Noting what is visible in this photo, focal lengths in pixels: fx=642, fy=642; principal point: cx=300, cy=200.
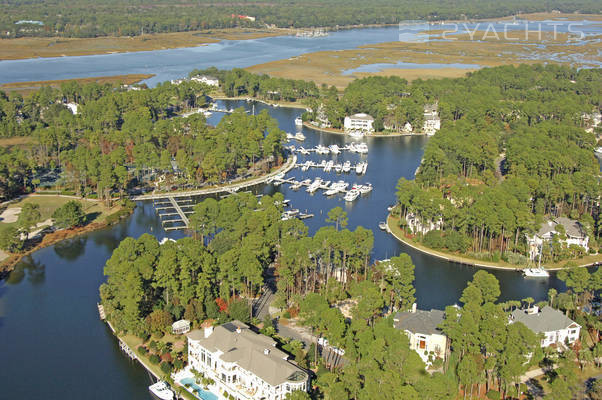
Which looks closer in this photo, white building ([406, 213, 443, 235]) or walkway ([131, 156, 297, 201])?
white building ([406, 213, 443, 235])

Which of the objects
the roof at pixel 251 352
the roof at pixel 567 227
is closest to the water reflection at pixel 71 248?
the roof at pixel 251 352

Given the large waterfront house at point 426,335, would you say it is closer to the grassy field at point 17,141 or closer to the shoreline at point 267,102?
the grassy field at point 17,141

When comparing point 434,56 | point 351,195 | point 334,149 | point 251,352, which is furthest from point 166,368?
point 434,56

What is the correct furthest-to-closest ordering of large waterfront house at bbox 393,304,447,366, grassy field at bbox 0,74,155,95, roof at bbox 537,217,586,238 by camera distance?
grassy field at bbox 0,74,155,95 < roof at bbox 537,217,586,238 < large waterfront house at bbox 393,304,447,366

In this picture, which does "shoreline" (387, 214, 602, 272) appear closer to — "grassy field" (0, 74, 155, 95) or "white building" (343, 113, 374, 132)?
"white building" (343, 113, 374, 132)

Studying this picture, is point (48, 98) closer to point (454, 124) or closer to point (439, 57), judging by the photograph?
point (454, 124)

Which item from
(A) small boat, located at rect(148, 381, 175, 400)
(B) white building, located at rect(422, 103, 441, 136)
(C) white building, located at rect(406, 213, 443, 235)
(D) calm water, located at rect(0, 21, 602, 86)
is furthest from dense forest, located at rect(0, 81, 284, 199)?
(D) calm water, located at rect(0, 21, 602, 86)
